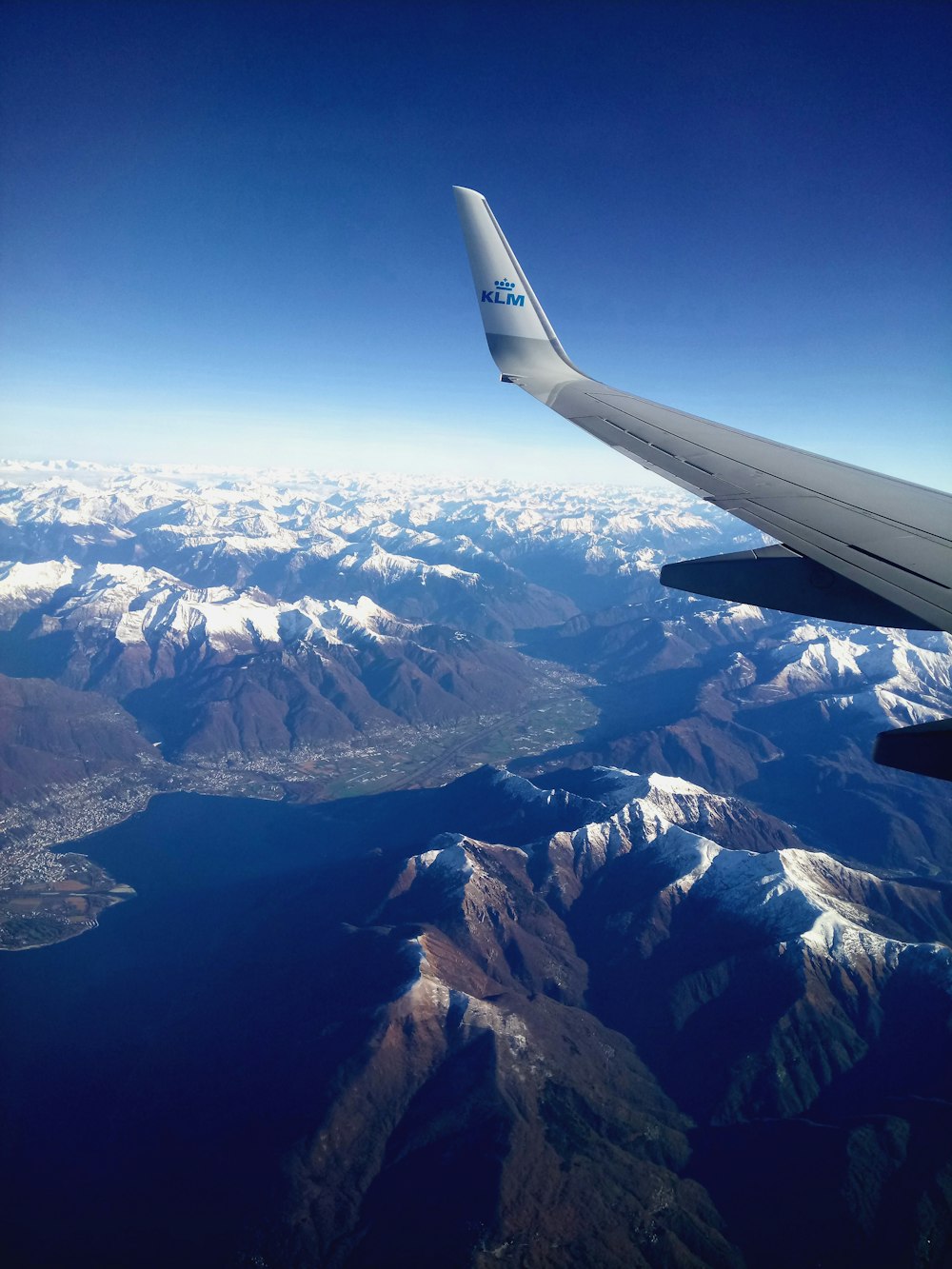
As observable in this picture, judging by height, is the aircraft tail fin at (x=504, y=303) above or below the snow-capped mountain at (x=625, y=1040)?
above

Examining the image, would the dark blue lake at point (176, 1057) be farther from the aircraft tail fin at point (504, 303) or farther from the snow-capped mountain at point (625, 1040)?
the aircraft tail fin at point (504, 303)

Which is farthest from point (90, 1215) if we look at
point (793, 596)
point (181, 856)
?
point (181, 856)

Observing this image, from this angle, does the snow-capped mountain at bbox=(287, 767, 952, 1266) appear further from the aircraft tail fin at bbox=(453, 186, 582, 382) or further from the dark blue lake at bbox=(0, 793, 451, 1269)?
the aircraft tail fin at bbox=(453, 186, 582, 382)

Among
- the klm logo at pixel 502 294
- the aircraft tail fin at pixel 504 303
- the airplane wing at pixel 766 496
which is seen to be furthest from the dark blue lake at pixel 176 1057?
the klm logo at pixel 502 294

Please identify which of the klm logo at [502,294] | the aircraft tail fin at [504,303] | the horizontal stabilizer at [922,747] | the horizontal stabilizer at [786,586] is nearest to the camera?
the horizontal stabilizer at [922,747]

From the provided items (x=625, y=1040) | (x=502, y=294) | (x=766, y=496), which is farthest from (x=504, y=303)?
(x=625, y=1040)

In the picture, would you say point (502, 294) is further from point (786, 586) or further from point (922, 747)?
point (922, 747)
